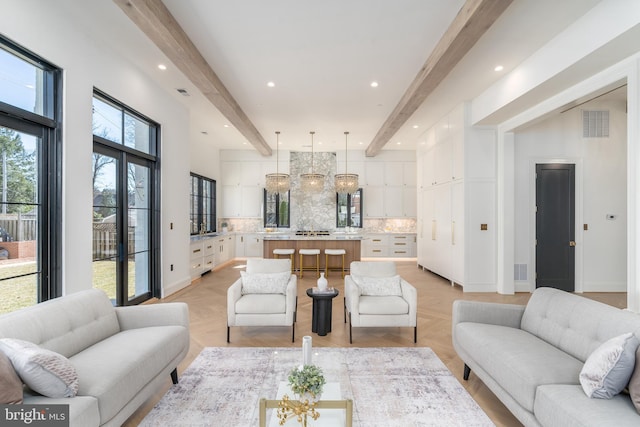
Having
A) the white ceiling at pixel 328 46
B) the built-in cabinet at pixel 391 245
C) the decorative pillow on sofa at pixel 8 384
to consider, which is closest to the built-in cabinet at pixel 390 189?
the built-in cabinet at pixel 391 245

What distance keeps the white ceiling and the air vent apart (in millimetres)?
2177

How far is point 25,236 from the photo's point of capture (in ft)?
9.28

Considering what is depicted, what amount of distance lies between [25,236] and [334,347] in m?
3.14

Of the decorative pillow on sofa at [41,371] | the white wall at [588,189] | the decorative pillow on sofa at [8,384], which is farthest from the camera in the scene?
the white wall at [588,189]

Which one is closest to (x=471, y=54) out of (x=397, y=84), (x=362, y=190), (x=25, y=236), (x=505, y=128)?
(x=397, y=84)

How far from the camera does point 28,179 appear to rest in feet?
9.37

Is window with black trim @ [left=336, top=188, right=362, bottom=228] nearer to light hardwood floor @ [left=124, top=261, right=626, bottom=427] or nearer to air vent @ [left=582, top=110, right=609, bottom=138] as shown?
light hardwood floor @ [left=124, top=261, right=626, bottom=427]

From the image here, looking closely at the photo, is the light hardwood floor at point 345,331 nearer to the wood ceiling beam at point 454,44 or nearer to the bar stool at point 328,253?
the bar stool at point 328,253

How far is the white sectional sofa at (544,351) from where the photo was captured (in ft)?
5.30

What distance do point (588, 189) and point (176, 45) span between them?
680 centimetres

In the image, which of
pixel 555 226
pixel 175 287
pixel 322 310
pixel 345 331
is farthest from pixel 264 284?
pixel 555 226

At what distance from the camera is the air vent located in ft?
18.1

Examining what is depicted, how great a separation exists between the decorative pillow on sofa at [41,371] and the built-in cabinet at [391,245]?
826 cm

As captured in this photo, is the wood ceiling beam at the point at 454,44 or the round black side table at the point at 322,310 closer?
the wood ceiling beam at the point at 454,44
